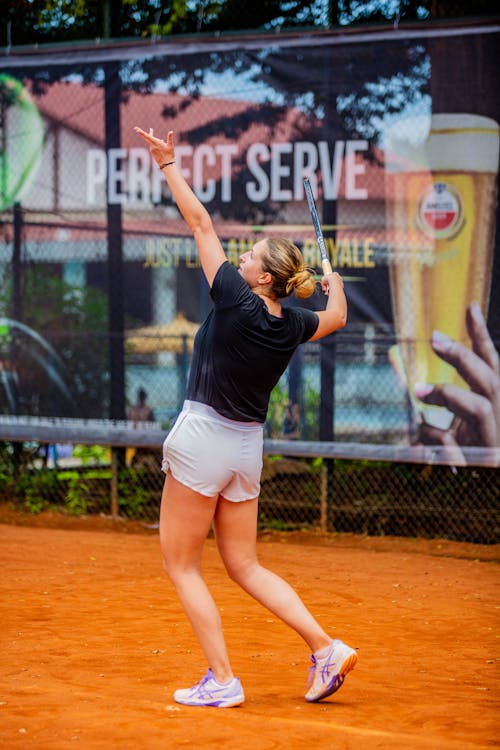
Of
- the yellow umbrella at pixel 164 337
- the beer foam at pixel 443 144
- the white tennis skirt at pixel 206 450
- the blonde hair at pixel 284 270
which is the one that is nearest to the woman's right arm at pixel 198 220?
the blonde hair at pixel 284 270

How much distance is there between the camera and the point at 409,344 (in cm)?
820

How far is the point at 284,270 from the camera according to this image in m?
4.18

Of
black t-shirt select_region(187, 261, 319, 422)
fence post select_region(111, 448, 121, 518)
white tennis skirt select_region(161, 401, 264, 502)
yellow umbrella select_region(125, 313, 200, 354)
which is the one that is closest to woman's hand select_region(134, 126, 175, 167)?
black t-shirt select_region(187, 261, 319, 422)

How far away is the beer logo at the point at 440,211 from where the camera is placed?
8.09 meters

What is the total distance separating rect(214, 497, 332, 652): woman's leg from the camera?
4.24 meters

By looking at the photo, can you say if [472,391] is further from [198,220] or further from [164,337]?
[198,220]

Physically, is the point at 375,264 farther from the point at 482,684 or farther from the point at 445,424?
the point at 482,684

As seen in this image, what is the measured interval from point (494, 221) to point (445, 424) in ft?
4.80

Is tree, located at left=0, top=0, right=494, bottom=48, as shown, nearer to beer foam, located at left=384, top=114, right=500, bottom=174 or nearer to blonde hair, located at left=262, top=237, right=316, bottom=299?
beer foam, located at left=384, top=114, right=500, bottom=174

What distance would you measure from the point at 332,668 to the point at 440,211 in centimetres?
462

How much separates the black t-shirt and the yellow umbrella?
465 cm

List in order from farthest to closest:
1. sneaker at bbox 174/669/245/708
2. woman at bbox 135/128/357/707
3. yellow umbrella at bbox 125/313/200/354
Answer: yellow umbrella at bbox 125/313/200/354 < sneaker at bbox 174/669/245/708 < woman at bbox 135/128/357/707

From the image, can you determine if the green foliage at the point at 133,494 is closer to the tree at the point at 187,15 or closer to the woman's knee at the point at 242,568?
the tree at the point at 187,15

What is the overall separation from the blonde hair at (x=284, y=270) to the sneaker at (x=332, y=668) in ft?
4.33
